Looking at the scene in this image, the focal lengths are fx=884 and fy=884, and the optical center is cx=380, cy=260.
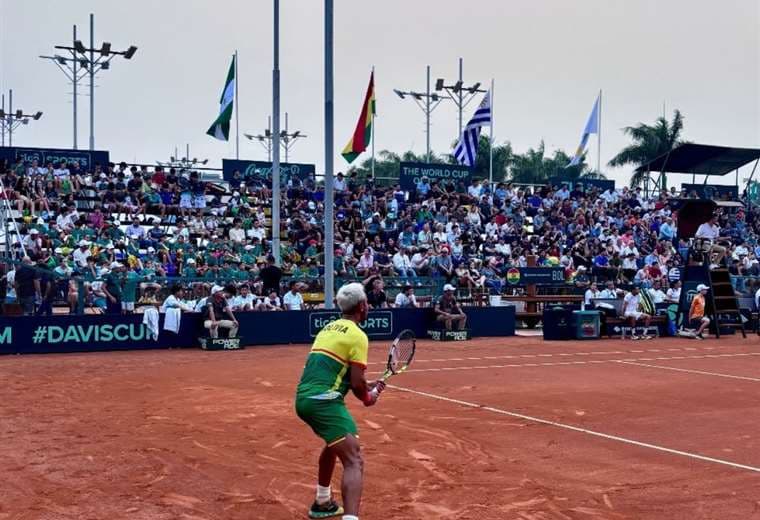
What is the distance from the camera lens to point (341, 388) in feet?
21.5

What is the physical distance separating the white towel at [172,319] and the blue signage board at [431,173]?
1722cm

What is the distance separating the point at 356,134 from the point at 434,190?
36.1 feet

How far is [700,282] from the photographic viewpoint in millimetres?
25828

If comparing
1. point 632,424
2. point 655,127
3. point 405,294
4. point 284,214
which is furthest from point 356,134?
point 655,127

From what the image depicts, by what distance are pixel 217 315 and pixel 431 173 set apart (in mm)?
18437

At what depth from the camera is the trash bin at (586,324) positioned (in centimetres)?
2444

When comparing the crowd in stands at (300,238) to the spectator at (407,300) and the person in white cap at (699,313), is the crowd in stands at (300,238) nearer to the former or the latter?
the spectator at (407,300)

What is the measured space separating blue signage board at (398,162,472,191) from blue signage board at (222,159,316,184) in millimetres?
3845

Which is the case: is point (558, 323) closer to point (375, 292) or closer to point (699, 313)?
point (699, 313)

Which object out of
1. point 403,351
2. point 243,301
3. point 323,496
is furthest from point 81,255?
point 323,496

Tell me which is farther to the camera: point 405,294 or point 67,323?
point 405,294

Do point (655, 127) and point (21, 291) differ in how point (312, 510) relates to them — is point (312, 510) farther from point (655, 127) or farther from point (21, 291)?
point (655, 127)

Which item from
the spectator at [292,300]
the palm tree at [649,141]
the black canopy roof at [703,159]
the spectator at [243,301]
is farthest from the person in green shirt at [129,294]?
the palm tree at [649,141]

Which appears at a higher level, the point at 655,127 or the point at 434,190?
the point at 655,127
